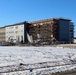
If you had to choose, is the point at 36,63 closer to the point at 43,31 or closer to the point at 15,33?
the point at 43,31

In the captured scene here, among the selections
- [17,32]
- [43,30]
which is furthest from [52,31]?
[17,32]

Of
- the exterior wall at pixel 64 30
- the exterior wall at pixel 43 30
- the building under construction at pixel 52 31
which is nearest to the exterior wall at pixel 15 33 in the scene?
the exterior wall at pixel 43 30

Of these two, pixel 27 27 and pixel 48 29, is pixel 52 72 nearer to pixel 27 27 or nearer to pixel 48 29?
pixel 48 29

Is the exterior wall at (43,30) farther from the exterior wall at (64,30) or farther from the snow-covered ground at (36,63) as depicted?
the snow-covered ground at (36,63)

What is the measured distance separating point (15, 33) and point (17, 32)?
8.47ft

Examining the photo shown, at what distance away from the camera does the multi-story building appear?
132625 millimetres

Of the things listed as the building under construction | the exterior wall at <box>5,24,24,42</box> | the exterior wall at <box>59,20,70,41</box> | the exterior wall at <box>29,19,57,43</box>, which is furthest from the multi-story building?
the exterior wall at <box>59,20,70,41</box>

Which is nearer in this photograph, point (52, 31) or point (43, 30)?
point (52, 31)

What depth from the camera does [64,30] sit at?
12031 cm

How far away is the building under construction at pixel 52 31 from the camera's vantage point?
11775 cm

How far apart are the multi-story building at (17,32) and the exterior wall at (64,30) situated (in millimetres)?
24052

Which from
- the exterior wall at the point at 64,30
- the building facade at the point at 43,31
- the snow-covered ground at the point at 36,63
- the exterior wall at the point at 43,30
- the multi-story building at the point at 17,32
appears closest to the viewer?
the snow-covered ground at the point at 36,63

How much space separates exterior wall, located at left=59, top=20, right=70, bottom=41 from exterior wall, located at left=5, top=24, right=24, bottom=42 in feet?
87.2

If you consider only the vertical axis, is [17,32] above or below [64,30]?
below
